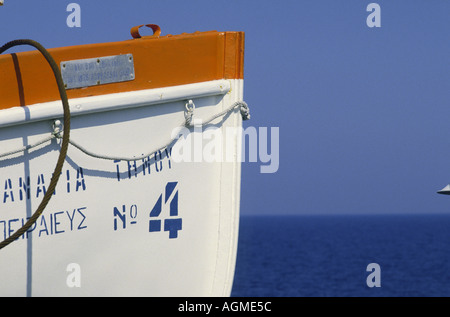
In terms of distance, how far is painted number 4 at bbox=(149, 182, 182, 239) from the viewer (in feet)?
15.1

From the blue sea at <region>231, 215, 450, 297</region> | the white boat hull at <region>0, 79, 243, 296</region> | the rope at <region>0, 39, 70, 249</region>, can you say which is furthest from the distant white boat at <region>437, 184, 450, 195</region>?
the blue sea at <region>231, 215, 450, 297</region>

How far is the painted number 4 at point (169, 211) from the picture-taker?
461 cm

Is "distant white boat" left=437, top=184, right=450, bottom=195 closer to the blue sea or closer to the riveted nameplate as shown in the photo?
the riveted nameplate

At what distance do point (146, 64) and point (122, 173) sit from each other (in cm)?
55

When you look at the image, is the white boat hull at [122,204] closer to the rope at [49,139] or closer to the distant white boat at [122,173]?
the distant white boat at [122,173]

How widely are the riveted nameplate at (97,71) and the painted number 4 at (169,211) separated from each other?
626 mm

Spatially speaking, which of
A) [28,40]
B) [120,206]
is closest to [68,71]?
[28,40]

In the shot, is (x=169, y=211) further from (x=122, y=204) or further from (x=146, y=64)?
(x=146, y=64)

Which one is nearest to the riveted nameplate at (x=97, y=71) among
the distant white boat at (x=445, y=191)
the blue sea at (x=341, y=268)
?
the distant white boat at (x=445, y=191)

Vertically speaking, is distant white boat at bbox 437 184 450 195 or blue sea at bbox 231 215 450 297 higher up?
distant white boat at bbox 437 184 450 195

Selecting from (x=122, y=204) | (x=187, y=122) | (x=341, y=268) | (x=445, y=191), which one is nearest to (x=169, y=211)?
(x=122, y=204)

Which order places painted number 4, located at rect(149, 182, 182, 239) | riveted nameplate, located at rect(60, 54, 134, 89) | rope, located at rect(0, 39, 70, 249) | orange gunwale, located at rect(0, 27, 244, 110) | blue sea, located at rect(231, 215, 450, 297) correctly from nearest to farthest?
1. rope, located at rect(0, 39, 70, 249)
2. orange gunwale, located at rect(0, 27, 244, 110)
3. riveted nameplate, located at rect(60, 54, 134, 89)
4. painted number 4, located at rect(149, 182, 182, 239)
5. blue sea, located at rect(231, 215, 450, 297)

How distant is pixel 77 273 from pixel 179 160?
0.78 metres
